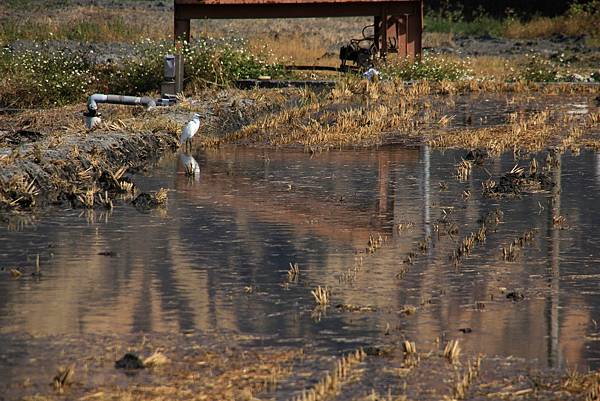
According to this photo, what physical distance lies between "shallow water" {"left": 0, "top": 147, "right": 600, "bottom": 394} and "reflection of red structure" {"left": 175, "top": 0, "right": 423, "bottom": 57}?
1370cm

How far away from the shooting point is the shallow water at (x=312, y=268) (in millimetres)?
8688

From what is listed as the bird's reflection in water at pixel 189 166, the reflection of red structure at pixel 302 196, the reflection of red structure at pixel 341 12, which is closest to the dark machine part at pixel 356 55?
the reflection of red structure at pixel 341 12

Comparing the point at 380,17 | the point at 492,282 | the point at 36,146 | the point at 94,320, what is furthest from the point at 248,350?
the point at 380,17

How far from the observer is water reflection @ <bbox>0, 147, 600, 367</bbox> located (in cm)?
878

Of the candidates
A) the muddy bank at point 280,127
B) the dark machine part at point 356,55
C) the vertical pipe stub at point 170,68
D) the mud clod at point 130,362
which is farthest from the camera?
the dark machine part at point 356,55

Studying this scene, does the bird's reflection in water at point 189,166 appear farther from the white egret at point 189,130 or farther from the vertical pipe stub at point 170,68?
the vertical pipe stub at point 170,68

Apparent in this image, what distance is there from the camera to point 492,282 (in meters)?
10.2

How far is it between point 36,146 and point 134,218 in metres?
2.99

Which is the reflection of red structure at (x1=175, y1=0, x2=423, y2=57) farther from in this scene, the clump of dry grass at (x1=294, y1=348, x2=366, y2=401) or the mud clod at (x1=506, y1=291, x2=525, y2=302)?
the clump of dry grass at (x1=294, y1=348, x2=366, y2=401)

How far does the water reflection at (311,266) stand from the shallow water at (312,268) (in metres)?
0.02

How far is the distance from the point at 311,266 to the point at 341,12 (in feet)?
66.0

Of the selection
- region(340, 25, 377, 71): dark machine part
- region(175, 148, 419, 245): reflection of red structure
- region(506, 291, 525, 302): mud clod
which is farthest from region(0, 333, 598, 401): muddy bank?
region(340, 25, 377, 71): dark machine part

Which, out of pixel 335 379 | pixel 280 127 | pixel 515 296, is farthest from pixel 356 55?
pixel 335 379

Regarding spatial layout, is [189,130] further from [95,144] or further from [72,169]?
[72,169]
